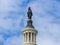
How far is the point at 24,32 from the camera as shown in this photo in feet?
319

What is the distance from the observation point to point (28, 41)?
3762 inches

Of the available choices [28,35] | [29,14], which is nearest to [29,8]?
[29,14]

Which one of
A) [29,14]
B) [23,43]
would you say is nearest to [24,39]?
[23,43]

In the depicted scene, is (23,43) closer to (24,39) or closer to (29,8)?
(24,39)

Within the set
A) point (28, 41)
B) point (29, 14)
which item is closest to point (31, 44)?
point (28, 41)

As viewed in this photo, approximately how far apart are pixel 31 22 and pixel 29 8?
13.0 ft

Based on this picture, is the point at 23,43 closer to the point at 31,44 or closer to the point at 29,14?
the point at 31,44

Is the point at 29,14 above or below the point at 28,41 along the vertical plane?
above

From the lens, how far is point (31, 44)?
95.4 metres

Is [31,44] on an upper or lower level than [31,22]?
lower

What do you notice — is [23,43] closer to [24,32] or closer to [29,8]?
[24,32]

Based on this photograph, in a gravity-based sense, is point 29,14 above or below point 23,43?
above

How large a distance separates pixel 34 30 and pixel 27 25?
305 cm

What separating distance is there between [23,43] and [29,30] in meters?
3.73
